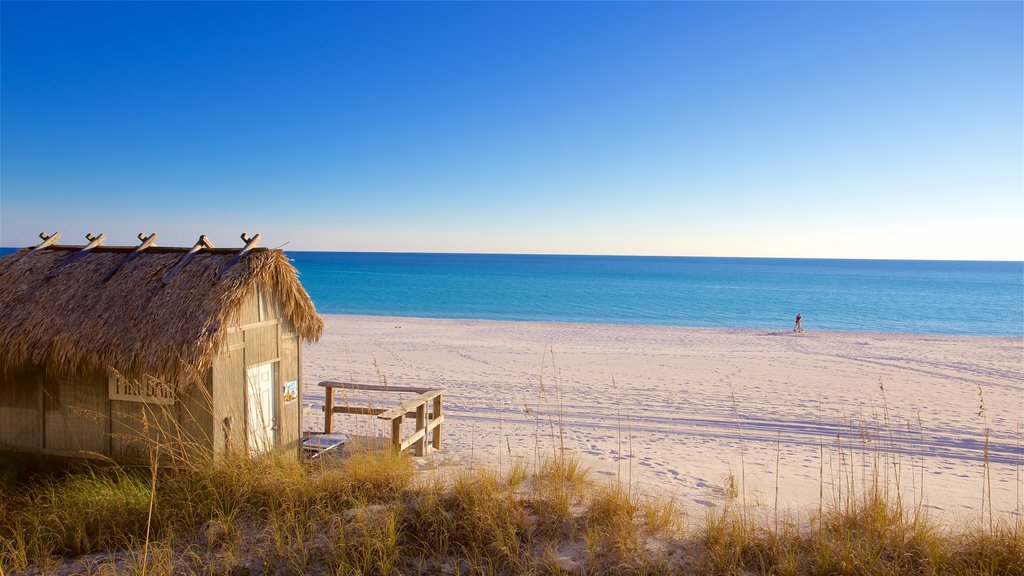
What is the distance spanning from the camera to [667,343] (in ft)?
71.9

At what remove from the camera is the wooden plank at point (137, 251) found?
648 cm

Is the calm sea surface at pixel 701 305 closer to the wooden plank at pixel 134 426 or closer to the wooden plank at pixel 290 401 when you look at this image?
the wooden plank at pixel 290 401

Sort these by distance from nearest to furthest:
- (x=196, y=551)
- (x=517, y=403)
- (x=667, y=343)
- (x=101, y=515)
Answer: (x=196, y=551), (x=101, y=515), (x=517, y=403), (x=667, y=343)

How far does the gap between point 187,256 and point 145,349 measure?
1310 millimetres

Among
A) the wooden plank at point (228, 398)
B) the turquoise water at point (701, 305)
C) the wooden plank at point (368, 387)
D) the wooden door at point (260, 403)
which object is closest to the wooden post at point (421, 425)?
the wooden plank at point (368, 387)

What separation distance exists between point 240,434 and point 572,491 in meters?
3.58

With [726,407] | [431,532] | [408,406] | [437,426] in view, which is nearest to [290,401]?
[408,406]

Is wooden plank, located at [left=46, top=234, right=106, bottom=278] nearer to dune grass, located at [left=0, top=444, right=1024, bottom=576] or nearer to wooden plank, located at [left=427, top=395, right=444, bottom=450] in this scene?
dune grass, located at [left=0, top=444, right=1024, bottom=576]

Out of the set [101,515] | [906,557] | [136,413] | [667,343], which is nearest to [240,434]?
[136,413]

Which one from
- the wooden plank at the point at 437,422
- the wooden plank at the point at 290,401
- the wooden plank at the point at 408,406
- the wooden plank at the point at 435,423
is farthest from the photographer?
the wooden plank at the point at 437,422

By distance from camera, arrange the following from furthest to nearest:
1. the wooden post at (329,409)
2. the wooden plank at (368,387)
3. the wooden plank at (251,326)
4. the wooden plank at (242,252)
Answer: the wooden post at (329,409), the wooden plank at (368,387), the wooden plank at (242,252), the wooden plank at (251,326)

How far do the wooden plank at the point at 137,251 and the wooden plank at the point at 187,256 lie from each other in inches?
25.2

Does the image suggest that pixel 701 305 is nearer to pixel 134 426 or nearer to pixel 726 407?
pixel 726 407

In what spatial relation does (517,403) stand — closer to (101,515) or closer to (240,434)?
(240,434)
